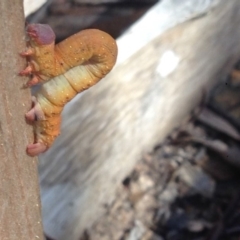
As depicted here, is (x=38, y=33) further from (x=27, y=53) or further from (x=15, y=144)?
(x=15, y=144)

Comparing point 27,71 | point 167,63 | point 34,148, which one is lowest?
point 167,63

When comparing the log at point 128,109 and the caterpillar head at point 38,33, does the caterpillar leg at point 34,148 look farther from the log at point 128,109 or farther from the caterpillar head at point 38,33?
the log at point 128,109

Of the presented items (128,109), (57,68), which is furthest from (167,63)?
(57,68)

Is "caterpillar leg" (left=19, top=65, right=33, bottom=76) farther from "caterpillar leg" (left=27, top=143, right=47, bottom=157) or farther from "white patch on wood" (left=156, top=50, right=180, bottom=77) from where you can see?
"white patch on wood" (left=156, top=50, right=180, bottom=77)

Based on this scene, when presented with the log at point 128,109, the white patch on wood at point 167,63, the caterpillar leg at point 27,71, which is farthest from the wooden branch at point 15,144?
the white patch on wood at point 167,63

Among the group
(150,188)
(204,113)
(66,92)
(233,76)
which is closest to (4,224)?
(66,92)

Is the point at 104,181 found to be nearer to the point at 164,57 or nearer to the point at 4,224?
the point at 164,57

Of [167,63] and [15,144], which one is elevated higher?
[15,144]
